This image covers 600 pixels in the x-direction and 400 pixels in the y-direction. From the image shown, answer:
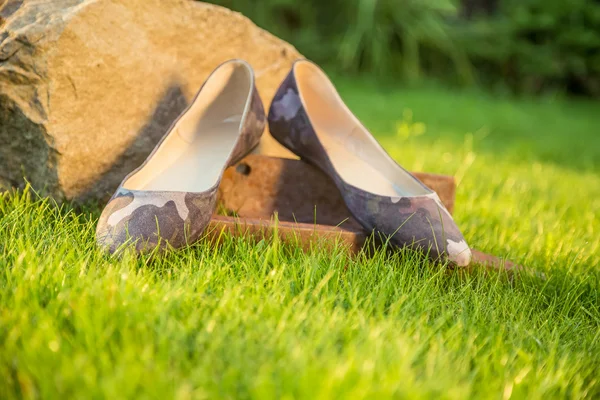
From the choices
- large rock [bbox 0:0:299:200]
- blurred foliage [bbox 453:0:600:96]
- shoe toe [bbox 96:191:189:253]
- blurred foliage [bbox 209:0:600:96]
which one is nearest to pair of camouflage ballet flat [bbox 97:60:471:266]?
shoe toe [bbox 96:191:189:253]

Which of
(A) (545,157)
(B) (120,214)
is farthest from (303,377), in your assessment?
(A) (545,157)

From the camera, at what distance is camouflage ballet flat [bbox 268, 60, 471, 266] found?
167 cm

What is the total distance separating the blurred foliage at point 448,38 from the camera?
6941 mm

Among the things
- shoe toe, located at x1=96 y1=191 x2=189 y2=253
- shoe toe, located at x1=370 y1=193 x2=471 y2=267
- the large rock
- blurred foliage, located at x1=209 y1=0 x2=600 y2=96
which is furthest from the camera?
blurred foliage, located at x1=209 y1=0 x2=600 y2=96

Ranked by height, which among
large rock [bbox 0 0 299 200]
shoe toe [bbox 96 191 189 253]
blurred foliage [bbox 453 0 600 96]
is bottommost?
blurred foliage [bbox 453 0 600 96]

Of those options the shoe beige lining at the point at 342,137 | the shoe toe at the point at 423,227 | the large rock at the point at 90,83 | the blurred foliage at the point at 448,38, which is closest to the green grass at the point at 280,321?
the shoe toe at the point at 423,227

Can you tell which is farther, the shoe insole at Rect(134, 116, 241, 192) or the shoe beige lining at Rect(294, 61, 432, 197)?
the shoe beige lining at Rect(294, 61, 432, 197)

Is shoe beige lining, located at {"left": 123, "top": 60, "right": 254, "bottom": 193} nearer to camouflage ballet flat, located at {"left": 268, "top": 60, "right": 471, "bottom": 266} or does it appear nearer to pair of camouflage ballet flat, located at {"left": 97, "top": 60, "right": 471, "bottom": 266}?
pair of camouflage ballet flat, located at {"left": 97, "top": 60, "right": 471, "bottom": 266}

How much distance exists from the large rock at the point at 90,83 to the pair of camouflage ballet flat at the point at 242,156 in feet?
0.56

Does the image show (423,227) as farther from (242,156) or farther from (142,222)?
(142,222)

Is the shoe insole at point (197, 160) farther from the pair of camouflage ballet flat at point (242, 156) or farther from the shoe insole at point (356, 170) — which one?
the shoe insole at point (356, 170)

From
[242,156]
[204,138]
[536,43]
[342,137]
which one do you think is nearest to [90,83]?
[204,138]

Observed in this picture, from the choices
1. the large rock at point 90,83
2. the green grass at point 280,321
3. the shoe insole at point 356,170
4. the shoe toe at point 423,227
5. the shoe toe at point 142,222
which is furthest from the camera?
the shoe insole at point 356,170

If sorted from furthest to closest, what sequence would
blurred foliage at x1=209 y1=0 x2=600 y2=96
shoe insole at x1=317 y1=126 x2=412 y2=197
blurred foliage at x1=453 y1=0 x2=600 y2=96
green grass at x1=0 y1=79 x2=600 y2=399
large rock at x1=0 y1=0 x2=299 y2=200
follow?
blurred foliage at x1=453 y1=0 x2=600 y2=96, blurred foliage at x1=209 y1=0 x2=600 y2=96, shoe insole at x1=317 y1=126 x2=412 y2=197, large rock at x1=0 y1=0 x2=299 y2=200, green grass at x1=0 y1=79 x2=600 y2=399
